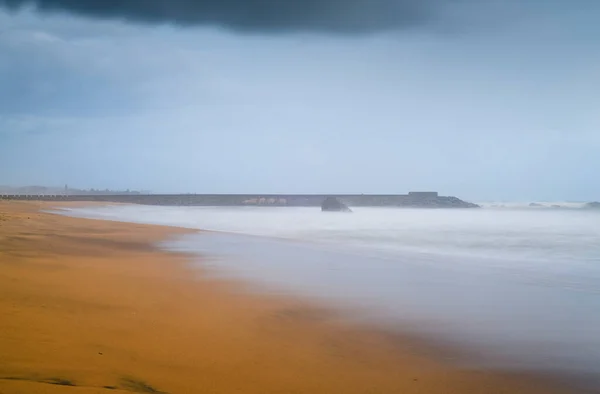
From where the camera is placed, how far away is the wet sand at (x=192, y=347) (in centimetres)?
368

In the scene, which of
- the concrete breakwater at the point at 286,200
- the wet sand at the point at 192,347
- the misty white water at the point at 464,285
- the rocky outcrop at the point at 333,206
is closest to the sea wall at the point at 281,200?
the concrete breakwater at the point at 286,200

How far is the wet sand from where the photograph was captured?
3.68 metres

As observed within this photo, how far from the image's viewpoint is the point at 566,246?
17.3m

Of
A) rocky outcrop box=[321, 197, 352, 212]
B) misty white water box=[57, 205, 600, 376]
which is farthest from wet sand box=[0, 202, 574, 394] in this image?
rocky outcrop box=[321, 197, 352, 212]

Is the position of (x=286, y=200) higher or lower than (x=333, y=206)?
higher

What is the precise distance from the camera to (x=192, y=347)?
A: 468 cm

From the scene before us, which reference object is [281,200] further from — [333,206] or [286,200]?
[333,206]

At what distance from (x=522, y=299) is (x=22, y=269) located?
7951mm

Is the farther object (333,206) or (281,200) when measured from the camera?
(281,200)

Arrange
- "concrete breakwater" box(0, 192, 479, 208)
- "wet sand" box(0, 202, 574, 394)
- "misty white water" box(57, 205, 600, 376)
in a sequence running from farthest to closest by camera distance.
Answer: "concrete breakwater" box(0, 192, 479, 208)
"misty white water" box(57, 205, 600, 376)
"wet sand" box(0, 202, 574, 394)

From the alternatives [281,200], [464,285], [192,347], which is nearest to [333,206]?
[281,200]

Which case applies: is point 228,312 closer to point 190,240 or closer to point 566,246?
point 190,240

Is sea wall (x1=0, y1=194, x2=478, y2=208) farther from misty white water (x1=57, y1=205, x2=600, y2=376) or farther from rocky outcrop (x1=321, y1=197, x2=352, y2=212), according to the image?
misty white water (x1=57, y1=205, x2=600, y2=376)

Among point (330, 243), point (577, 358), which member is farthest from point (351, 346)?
point (330, 243)
